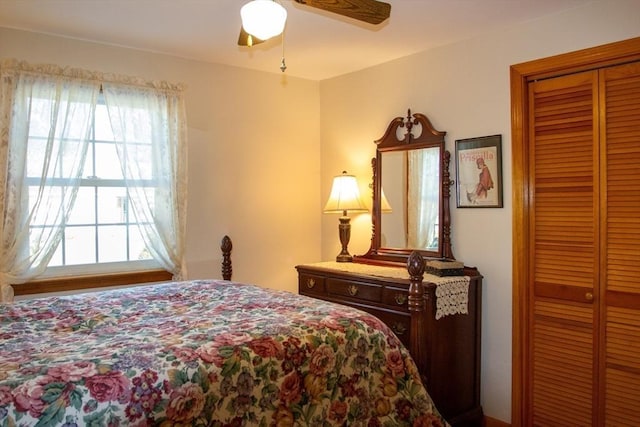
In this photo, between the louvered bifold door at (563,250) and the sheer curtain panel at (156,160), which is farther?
the sheer curtain panel at (156,160)

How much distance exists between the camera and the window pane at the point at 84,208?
3.26 metres

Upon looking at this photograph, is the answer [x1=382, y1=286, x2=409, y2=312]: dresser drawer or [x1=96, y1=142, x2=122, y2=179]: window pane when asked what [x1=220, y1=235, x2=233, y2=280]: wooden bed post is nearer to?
[x1=96, y1=142, x2=122, y2=179]: window pane

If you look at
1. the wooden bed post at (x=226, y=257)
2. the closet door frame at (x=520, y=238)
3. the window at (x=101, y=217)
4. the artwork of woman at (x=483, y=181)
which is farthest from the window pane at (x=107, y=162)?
the closet door frame at (x=520, y=238)

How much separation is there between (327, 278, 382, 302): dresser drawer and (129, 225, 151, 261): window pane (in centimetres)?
130

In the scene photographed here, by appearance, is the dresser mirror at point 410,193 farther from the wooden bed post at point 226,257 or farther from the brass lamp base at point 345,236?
the wooden bed post at point 226,257

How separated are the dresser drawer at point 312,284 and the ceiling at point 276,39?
157 cm

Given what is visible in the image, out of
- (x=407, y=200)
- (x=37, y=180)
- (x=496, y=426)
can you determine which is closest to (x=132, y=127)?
(x=37, y=180)

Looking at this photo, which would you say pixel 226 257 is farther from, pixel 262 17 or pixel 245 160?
pixel 262 17

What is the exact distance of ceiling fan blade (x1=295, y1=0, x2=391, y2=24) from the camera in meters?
2.02

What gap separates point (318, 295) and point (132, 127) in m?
1.69

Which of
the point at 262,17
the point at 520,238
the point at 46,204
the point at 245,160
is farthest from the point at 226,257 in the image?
the point at 262,17

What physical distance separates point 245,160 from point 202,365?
255cm

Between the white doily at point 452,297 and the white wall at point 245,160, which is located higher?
the white wall at point 245,160

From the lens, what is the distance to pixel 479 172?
3137 mm
